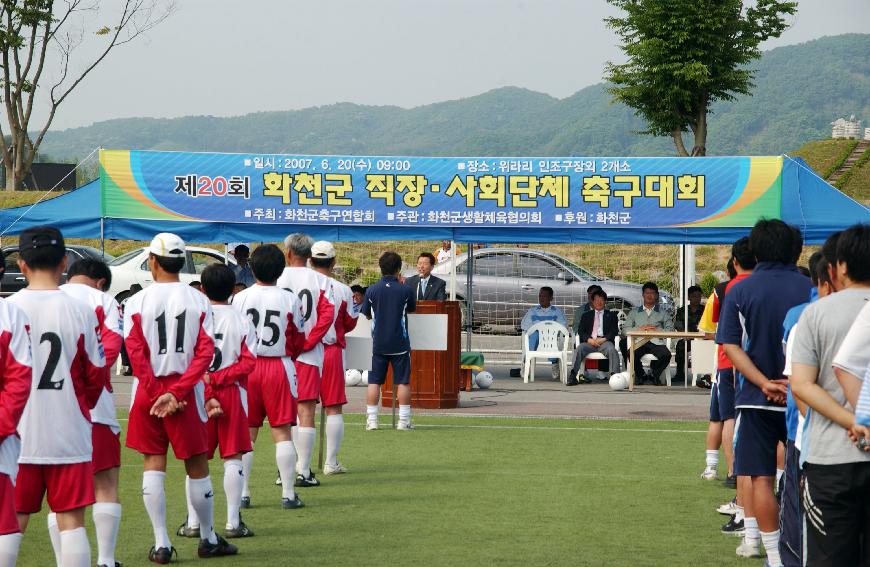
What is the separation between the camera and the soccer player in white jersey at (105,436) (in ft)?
20.3

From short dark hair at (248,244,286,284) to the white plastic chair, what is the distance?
434 inches

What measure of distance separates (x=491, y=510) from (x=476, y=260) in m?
16.2

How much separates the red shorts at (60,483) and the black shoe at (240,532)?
2.20 m

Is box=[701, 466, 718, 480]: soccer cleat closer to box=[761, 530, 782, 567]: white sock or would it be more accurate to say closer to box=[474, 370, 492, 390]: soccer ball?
box=[761, 530, 782, 567]: white sock

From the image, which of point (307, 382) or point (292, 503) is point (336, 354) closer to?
point (307, 382)

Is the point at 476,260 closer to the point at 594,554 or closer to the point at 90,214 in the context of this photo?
the point at 90,214

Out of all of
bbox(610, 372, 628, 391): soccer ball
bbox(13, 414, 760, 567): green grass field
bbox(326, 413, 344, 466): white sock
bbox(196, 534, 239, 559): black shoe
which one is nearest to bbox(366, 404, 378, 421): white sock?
bbox(13, 414, 760, 567): green grass field

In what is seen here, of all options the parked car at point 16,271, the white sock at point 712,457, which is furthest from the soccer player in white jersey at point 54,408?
the parked car at point 16,271

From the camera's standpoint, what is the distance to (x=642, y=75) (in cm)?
3634

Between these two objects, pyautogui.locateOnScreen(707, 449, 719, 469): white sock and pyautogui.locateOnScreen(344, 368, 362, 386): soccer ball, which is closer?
pyautogui.locateOnScreen(707, 449, 719, 469): white sock

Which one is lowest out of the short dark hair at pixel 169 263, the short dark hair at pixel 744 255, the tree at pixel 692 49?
the short dark hair at pixel 169 263

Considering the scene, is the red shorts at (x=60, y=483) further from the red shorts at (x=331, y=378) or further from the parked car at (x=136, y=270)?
the parked car at (x=136, y=270)

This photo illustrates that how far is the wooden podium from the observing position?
49.5 ft

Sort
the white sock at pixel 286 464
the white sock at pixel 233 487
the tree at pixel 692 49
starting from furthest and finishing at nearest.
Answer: the tree at pixel 692 49 < the white sock at pixel 286 464 < the white sock at pixel 233 487
